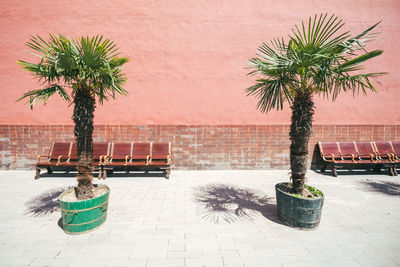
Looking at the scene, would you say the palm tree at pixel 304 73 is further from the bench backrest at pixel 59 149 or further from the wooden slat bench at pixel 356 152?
the bench backrest at pixel 59 149

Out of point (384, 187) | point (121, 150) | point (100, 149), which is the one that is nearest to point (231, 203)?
point (121, 150)

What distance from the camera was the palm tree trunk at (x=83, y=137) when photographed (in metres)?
3.20

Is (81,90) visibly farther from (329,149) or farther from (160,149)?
(329,149)

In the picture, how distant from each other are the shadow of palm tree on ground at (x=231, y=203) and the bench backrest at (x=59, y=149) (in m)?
4.62

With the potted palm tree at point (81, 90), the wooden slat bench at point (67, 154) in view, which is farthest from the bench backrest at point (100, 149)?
the potted palm tree at point (81, 90)

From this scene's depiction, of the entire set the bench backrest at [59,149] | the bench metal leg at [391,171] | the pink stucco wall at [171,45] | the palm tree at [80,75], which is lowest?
the bench metal leg at [391,171]

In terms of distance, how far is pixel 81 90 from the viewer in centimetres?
320

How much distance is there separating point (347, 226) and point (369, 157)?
4.52 meters

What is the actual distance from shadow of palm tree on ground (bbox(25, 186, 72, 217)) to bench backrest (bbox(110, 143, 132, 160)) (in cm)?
183

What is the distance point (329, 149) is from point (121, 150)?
723 cm

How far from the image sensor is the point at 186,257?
2650mm

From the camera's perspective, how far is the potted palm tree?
2.85 meters

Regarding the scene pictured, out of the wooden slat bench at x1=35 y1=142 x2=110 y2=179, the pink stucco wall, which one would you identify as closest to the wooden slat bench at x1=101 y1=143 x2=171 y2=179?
the wooden slat bench at x1=35 y1=142 x2=110 y2=179

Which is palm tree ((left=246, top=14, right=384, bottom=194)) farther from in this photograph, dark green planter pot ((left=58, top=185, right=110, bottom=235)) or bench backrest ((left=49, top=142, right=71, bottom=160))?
bench backrest ((left=49, top=142, right=71, bottom=160))
